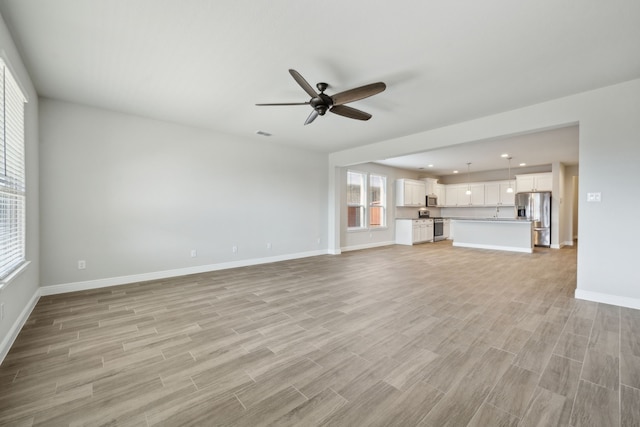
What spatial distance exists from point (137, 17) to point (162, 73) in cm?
91

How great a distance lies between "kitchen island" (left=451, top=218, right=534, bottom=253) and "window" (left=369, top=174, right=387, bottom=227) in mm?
2339

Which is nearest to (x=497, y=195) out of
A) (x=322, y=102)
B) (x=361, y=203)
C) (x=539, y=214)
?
(x=539, y=214)

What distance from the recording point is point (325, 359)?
2127mm

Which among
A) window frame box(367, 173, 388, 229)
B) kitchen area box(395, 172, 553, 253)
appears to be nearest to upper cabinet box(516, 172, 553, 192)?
kitchen area box(395, 172, 553, 253)

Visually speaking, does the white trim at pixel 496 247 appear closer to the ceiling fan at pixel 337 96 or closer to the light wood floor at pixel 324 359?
the light wood floor at pixel 324 359

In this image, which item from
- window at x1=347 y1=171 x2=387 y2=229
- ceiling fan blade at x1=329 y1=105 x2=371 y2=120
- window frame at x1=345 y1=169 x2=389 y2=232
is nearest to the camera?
ceiling fan blade at x1=329 y1=105 x2=371 y2=120

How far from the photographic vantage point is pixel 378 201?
904 cm

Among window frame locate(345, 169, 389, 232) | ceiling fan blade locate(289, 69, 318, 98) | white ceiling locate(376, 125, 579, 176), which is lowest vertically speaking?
window frame locate(345, 169, 389, 232)

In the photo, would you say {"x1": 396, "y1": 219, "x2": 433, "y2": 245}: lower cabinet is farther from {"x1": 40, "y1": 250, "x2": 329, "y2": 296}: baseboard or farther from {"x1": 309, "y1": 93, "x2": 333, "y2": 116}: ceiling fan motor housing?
{"x1": 309, "y1": 93, "x2": 333, "y2": 116}: ceiling fan motor housing

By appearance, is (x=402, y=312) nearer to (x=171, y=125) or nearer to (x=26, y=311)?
(x=26, y=311)

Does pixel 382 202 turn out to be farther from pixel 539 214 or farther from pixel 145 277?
pixel 145 277

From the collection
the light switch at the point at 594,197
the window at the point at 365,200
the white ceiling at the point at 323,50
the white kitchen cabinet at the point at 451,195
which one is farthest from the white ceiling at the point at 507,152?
the white ceiling at the point at 323,50

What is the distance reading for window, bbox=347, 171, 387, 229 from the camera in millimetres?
8102

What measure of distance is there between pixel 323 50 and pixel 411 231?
7.49 m
